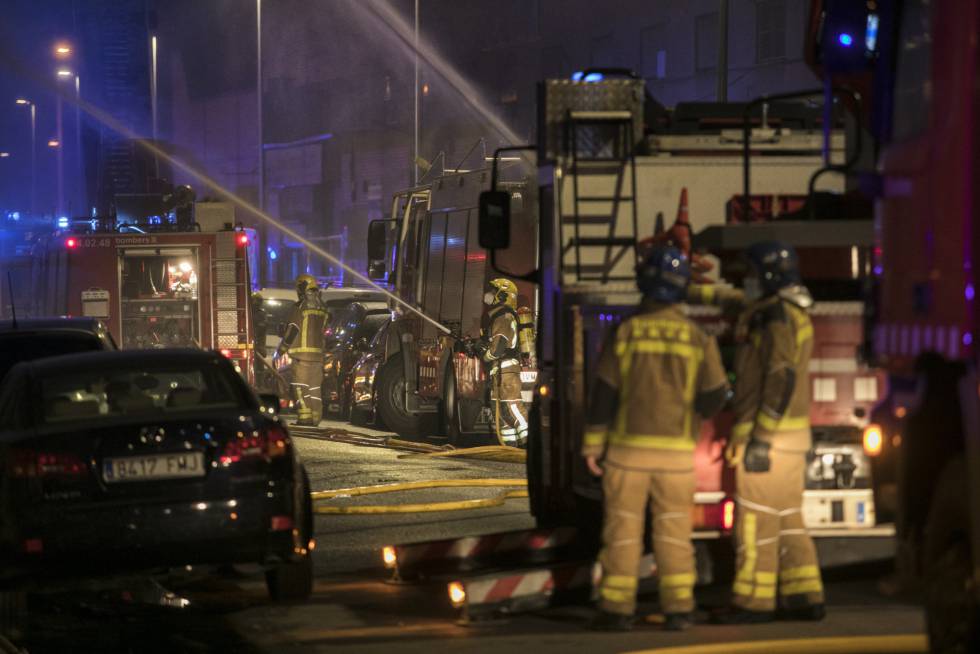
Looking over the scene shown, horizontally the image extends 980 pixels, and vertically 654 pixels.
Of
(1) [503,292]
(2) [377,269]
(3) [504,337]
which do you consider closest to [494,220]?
(1) [503,292]

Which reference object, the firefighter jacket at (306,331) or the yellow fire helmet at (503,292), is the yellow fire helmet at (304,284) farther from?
the yellow fire helmet at (503,292)

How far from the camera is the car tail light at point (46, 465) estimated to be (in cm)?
789

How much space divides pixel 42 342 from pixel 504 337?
16.9ft

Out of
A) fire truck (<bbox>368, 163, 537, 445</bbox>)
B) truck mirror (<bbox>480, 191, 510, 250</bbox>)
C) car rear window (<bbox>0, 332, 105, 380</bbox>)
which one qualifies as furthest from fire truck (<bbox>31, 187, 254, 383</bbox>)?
truck mirror (<bbox>480, 191, 510, 250</bbox>)

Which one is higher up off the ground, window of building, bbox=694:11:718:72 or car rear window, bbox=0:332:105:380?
window of building, bbox=694:11:718:72

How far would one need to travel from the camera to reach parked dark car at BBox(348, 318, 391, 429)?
19938 mm

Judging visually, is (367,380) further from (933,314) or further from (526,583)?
(933,314)

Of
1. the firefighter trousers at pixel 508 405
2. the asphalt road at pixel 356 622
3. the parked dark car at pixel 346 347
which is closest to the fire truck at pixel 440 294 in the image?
the firefighter trousers at pixel 508 405

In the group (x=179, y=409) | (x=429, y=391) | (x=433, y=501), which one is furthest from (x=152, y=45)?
(x=179, y=409)

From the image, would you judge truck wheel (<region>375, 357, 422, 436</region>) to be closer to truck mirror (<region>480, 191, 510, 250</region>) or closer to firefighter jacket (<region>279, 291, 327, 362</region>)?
firefighter jacket (<region>279, 291, 327, 362</region>)

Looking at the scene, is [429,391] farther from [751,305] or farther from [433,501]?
[751,305]

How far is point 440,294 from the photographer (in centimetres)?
1823

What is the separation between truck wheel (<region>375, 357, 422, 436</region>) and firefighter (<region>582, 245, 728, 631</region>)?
11914mm

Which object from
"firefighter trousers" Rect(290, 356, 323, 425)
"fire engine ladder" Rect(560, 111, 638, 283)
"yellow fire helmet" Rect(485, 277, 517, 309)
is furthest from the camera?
"firefighter trousers" Rect(290, 356, 323, 425)
